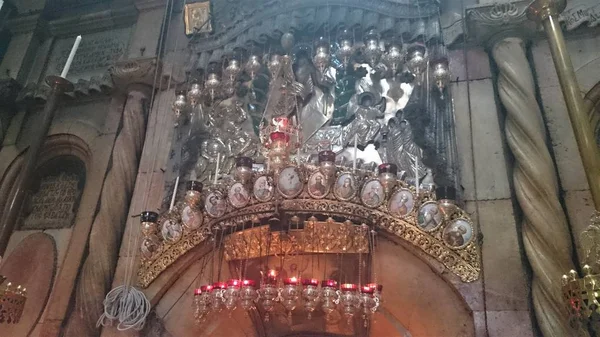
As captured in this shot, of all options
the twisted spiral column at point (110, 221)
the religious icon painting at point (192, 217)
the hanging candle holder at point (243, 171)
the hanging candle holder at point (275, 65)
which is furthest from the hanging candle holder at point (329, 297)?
the hanging candle holder at point (275, 65)

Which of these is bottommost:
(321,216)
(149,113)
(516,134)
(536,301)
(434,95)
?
(536,301)

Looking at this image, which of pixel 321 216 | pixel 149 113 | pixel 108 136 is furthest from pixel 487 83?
→ pixel 108 136

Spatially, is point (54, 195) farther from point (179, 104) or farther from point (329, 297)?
point (329, 297)

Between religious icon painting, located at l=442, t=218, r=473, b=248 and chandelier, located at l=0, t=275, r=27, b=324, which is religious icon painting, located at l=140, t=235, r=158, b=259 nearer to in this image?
chandelier, located at l=0, t=275, r=27, b=324

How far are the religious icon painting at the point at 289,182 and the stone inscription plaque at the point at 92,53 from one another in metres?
4.22

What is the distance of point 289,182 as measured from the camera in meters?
4.23

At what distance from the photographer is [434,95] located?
→ 16.1 feet

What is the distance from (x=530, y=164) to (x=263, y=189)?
7.44 ft

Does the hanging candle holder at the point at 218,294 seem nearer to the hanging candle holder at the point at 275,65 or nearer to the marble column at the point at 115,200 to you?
the marble column at the point at 115,200

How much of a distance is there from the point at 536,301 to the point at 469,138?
5.31 feet

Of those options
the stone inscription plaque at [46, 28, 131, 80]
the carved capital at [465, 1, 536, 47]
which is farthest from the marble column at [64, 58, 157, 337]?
the carved capital at [465, 1, 536, 47]

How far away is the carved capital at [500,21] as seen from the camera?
463 cm

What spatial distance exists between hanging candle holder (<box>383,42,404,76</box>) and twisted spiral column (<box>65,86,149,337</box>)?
3.19 metres

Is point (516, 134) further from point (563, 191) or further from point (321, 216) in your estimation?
point (321, 216)
